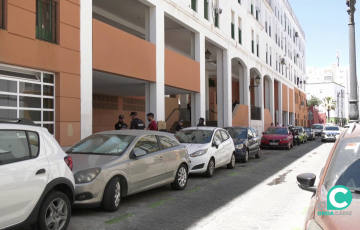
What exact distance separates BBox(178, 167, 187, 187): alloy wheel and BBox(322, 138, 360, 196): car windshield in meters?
5.83

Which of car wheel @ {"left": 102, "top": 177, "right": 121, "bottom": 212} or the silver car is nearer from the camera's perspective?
the silver car

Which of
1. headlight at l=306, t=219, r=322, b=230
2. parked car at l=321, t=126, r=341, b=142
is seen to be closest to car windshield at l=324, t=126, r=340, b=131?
parked car at l=321, t=126, r=341, b=142

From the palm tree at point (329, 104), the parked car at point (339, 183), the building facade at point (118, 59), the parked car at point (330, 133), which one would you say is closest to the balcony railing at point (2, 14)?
the building facade at point (118, 59)

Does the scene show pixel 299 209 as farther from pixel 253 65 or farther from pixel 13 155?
pixel 253 65

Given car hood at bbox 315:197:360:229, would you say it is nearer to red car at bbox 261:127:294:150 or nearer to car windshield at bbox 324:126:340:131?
red car at bbox 261:127:294:150

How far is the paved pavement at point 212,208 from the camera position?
618cm

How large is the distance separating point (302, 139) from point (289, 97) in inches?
751

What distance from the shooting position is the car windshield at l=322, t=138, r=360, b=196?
11.3 ft

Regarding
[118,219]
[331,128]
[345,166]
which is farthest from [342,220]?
[331,128]

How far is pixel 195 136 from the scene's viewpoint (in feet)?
40.6

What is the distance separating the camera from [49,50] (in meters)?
10.3

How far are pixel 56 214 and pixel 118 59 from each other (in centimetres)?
882

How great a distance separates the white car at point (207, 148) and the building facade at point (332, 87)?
345 feet

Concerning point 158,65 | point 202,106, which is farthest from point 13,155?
point 202,106
